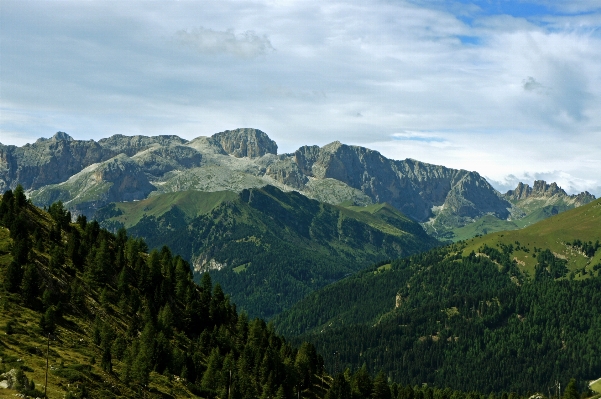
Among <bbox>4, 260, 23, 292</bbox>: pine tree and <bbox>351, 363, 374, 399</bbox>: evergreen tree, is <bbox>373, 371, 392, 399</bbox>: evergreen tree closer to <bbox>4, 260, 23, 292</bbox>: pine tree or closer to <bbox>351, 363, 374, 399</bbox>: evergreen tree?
<bbox>351, 363, 374, 399</bbox>: evergreen tree

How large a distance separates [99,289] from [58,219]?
96.2ft

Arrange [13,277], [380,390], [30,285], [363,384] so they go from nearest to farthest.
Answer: [30,285]
[13,277]
[380,390]
[363,384]

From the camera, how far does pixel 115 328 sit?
135 metres

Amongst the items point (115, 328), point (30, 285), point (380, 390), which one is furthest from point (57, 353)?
point (380, 390)

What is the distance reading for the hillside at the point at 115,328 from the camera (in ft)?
348

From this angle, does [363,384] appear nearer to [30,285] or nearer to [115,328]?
[115,328]

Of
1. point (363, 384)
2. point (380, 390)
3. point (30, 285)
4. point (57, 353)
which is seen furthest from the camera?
point (363, 384)

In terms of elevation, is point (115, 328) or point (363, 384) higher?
point (115, 328)

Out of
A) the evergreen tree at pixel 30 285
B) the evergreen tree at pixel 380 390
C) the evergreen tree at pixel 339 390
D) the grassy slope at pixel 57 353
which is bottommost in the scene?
the evergreen tree at pixel 380 390

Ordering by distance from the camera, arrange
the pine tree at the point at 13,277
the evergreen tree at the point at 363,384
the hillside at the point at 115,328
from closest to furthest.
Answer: the hillside at the point at 115,328 → the pine tree at the point at 13,277 → the evergreen tree at the point at 363,384

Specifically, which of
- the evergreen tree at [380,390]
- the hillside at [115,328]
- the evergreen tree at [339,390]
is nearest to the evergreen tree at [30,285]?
the hillside at [115,328]

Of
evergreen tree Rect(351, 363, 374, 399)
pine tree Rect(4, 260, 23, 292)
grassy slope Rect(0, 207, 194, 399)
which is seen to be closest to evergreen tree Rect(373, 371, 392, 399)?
evergreen tree Rect(351, 363, 374, 399)

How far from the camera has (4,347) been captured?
334 ft

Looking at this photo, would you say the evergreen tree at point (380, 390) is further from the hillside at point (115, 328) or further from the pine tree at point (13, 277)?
the pine tree at point (13, 277)
